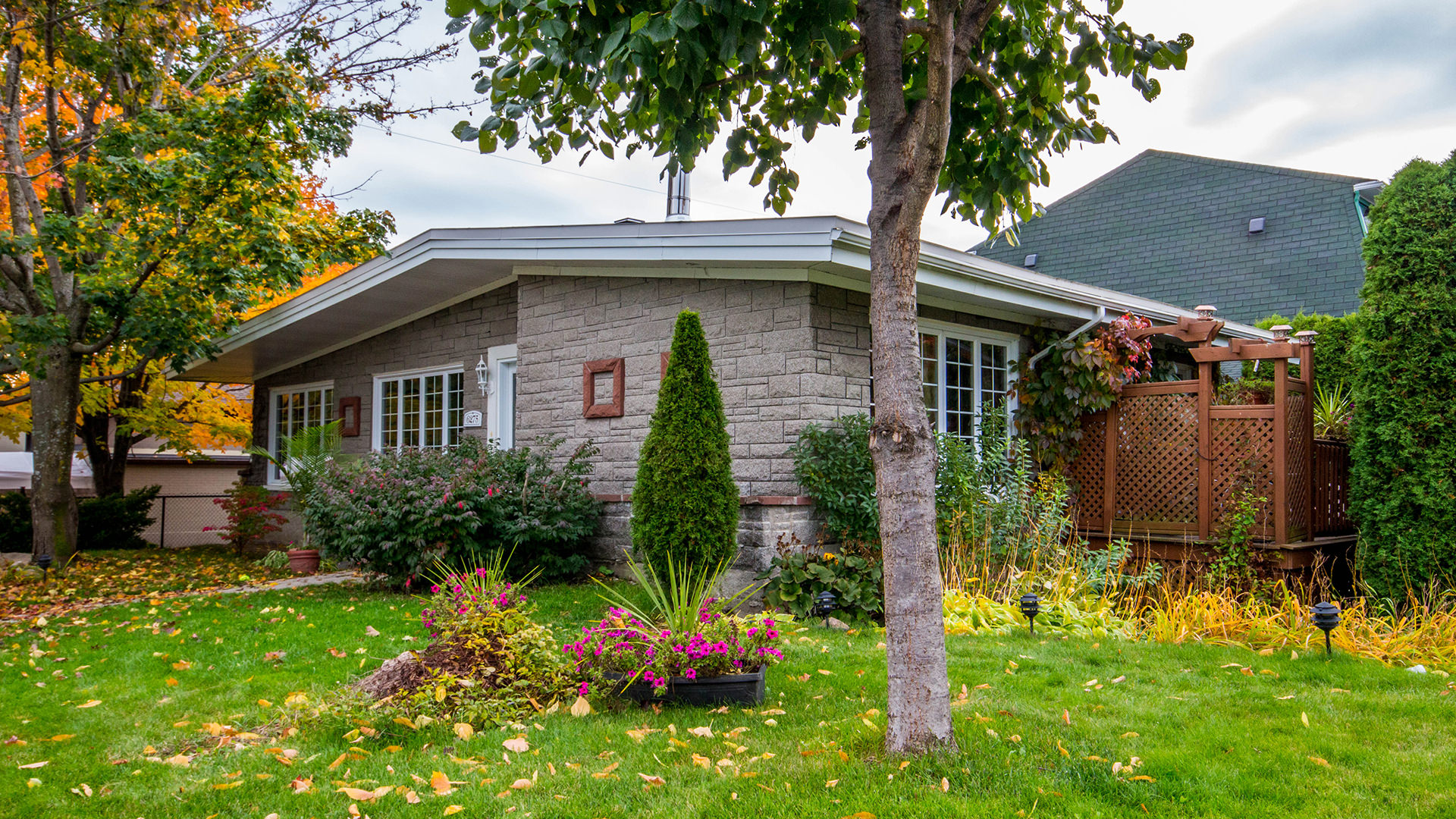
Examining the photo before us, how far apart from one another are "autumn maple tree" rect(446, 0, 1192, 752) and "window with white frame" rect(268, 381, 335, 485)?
9996 mm

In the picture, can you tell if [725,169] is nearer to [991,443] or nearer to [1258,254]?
[991,443]

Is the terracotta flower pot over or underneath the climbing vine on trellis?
underneath

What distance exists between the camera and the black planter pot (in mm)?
4035

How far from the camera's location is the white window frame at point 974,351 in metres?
8.07

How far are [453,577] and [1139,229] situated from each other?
1593 centimetres

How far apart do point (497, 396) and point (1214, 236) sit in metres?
13.0

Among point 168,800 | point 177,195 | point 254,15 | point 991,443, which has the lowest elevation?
point 168,800

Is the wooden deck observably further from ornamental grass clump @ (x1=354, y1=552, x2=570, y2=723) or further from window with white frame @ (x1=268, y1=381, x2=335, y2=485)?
window with white frame @ (x1=268, y1=381, x2=335, y2=485)

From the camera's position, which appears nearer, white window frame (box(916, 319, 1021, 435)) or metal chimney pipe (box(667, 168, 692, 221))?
white window frame (box(916, 319, 1021, 435))

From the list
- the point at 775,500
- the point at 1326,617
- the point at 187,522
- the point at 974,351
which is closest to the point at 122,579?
the point at 775,500

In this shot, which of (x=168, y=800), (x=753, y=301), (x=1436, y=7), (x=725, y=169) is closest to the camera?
(x=168, y=800)

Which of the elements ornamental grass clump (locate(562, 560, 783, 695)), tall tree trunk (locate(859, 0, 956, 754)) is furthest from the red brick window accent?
tall tree trunk (locate(859, 0, 956, 754))

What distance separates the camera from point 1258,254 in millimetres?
15203

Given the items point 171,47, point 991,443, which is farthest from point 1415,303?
point 171,47
